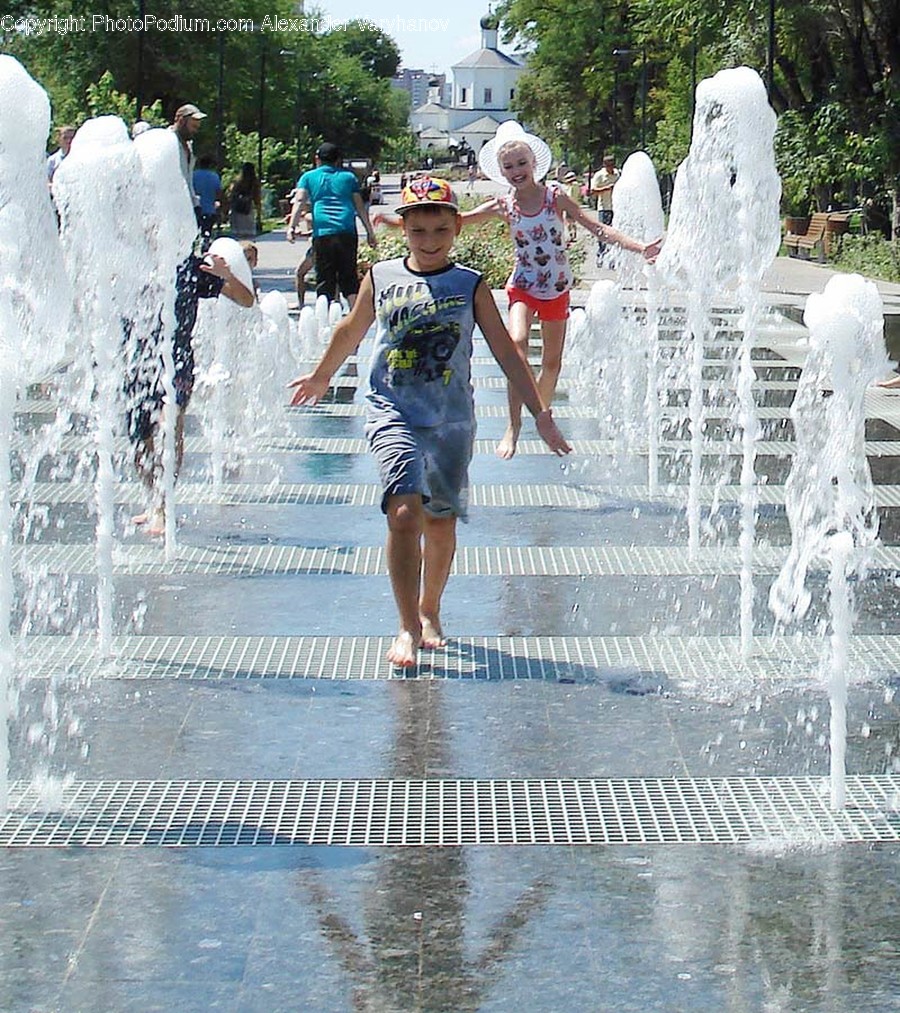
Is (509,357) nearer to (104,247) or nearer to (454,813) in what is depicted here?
(104,247)

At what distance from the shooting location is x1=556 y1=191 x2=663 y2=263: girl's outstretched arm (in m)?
8.98

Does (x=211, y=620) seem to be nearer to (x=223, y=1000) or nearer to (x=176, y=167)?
(x=176, y=167)

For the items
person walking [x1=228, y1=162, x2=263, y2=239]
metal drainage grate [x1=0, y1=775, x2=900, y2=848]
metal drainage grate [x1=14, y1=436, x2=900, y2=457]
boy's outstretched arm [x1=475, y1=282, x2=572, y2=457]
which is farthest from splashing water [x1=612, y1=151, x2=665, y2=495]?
person walking [x1=228, y1=162, x2=263, y2=239]

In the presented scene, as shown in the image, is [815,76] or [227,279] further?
[815,76]

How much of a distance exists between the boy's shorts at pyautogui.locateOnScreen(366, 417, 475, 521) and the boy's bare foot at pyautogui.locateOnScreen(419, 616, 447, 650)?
1.18 ft

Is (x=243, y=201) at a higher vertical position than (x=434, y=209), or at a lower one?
higher

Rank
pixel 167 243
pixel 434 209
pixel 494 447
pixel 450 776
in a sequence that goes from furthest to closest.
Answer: pixel 494 447
pixel 167 243
pixel 434 209
pixel 450 776

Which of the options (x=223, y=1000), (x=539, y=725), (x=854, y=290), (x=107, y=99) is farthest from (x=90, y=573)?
(x=107, y=99)

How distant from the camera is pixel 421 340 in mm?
6094

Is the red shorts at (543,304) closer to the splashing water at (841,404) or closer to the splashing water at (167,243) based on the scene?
the splashing water at (167,243)

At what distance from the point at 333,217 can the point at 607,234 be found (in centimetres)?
726

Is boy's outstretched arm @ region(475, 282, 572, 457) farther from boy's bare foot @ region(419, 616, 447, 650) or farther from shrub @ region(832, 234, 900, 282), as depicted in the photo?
Result: shrub @ region(832, 234, 900, 282)

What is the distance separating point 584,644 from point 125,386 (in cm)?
301

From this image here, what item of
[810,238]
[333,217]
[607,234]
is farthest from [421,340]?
[810,238]
